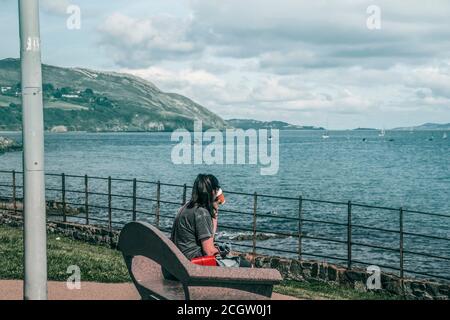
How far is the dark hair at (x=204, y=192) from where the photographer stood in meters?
6.50

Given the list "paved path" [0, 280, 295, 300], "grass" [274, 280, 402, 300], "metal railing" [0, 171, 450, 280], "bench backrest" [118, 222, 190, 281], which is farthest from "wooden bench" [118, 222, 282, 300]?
"metal railing" [0, 171, 450, 280]

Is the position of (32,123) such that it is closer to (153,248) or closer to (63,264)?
(153,248)

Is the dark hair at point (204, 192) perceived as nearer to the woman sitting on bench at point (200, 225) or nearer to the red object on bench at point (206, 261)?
the woman sitting on bench at point (200, 225)

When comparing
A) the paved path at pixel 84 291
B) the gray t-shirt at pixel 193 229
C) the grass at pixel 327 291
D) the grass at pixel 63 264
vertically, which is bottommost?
the grass at pixel 327 291

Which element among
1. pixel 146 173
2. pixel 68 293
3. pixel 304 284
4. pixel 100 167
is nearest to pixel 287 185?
pixel 146 173

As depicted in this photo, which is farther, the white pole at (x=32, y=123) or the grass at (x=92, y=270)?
the grass at (x=92, y=270)

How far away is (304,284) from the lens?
12.4m

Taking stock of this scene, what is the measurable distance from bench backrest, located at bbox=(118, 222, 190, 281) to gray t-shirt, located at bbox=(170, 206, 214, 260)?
37cm

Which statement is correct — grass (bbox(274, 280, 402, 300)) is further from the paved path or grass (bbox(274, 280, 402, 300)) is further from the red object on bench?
the red object on bench

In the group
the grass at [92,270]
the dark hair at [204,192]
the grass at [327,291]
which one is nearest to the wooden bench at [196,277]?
the dark hair at [204,192]

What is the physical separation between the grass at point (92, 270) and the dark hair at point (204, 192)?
351 cm

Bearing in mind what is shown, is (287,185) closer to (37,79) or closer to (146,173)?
(146,173)

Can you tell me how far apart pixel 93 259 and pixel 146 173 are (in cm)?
5998

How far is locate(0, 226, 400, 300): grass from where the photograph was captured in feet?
32.2
